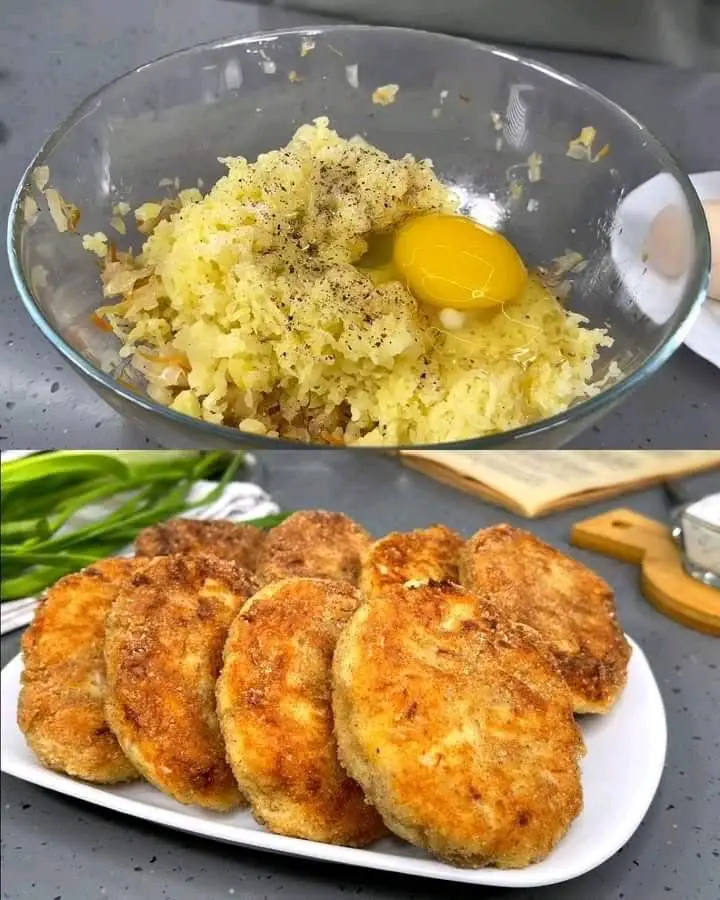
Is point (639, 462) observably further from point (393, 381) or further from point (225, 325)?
point (225, 325)

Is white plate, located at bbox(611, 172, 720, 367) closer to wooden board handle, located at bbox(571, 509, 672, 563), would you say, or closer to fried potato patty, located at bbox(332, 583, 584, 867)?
wooden board handle, located at bbox(571, 509, 672, 563)

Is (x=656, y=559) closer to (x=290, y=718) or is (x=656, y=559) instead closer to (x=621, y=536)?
(x=621, y=536)

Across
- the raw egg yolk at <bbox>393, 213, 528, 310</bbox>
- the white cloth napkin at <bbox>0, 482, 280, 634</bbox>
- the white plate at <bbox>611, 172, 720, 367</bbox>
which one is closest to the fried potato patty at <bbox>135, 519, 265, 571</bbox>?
the white cloth napkin at <bbox>0, 482, 280, 634</bbox>

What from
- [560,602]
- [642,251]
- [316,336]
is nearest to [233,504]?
[316,336]

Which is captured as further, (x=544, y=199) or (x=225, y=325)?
(x=544, y=199)

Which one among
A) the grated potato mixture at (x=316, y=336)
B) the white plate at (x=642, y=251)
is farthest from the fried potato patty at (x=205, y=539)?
the white plate at (x=642, y=251)

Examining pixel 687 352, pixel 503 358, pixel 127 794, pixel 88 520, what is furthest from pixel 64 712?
pixel 687 352
